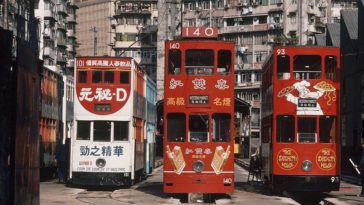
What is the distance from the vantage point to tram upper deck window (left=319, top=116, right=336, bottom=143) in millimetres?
24625

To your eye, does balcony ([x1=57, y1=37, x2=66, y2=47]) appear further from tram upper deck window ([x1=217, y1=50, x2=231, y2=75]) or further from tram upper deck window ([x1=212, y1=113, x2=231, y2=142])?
tram upper deck window ([x1=212, y1=113, x2=231, y2=142])

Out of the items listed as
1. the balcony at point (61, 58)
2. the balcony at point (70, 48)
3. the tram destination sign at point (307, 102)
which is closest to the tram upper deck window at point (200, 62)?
the tram destination sign at point (307, 102)

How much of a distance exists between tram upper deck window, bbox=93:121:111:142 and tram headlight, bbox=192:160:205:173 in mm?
6240

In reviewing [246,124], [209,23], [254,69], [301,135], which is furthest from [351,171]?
[209,23]

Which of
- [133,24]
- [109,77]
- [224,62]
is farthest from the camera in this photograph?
[133,24]

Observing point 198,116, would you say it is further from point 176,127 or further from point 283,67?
point 283,67

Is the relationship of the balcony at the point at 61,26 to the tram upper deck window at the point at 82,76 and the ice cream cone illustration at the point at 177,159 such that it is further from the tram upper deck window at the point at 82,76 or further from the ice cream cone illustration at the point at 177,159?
the ice cream cone illustration at the point at 177,159

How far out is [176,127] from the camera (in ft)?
78.2

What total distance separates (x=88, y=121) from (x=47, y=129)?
4.69 meters

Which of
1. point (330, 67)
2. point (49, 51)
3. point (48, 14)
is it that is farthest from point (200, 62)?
point (48, 14)

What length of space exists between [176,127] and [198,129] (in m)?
0.69

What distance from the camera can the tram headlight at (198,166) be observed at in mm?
23656

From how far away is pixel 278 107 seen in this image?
24.9 meters

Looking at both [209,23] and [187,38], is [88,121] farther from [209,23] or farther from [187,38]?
[209,23]
